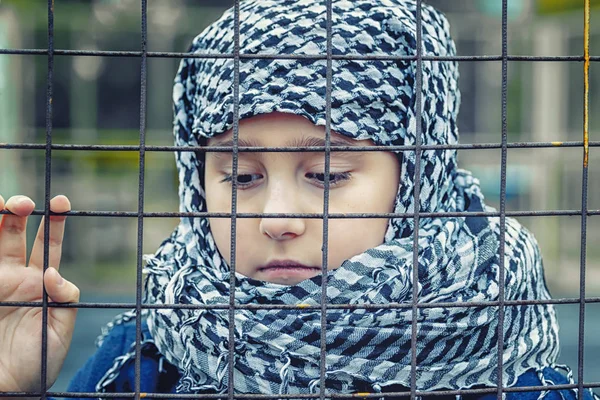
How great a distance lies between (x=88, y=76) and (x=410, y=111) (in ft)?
15.6

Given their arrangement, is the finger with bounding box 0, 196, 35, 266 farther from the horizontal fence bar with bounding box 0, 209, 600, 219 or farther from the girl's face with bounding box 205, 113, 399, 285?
the girl's face with bounding box 205, 113, 399, 285

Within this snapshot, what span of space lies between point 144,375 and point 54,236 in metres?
0.41

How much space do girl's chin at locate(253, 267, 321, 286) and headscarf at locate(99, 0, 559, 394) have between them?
0.03 m

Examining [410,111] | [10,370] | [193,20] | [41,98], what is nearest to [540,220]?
[193,20]

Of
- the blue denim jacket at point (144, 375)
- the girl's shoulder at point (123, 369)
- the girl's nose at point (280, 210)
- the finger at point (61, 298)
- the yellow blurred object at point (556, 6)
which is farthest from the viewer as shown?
the yellow blurred object at point (556, 6)

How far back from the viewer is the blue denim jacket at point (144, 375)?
1103mm

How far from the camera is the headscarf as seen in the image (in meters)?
1.01

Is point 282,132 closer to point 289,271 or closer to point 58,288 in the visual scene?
point 289,271

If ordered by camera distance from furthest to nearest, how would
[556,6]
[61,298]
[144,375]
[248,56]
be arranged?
[556,6], [144,375], [61,298], [248,56]

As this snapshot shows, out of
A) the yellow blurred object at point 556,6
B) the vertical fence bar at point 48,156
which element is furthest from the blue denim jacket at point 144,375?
the yellow blurred object at point 556,6

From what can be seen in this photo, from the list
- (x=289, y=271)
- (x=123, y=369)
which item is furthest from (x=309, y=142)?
(x=123, y=369)

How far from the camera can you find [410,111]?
111 cm

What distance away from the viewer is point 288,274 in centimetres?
105

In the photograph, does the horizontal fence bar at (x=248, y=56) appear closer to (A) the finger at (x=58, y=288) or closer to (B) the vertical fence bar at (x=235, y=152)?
(B) the vertical fence bar at (x=235, y=152)
